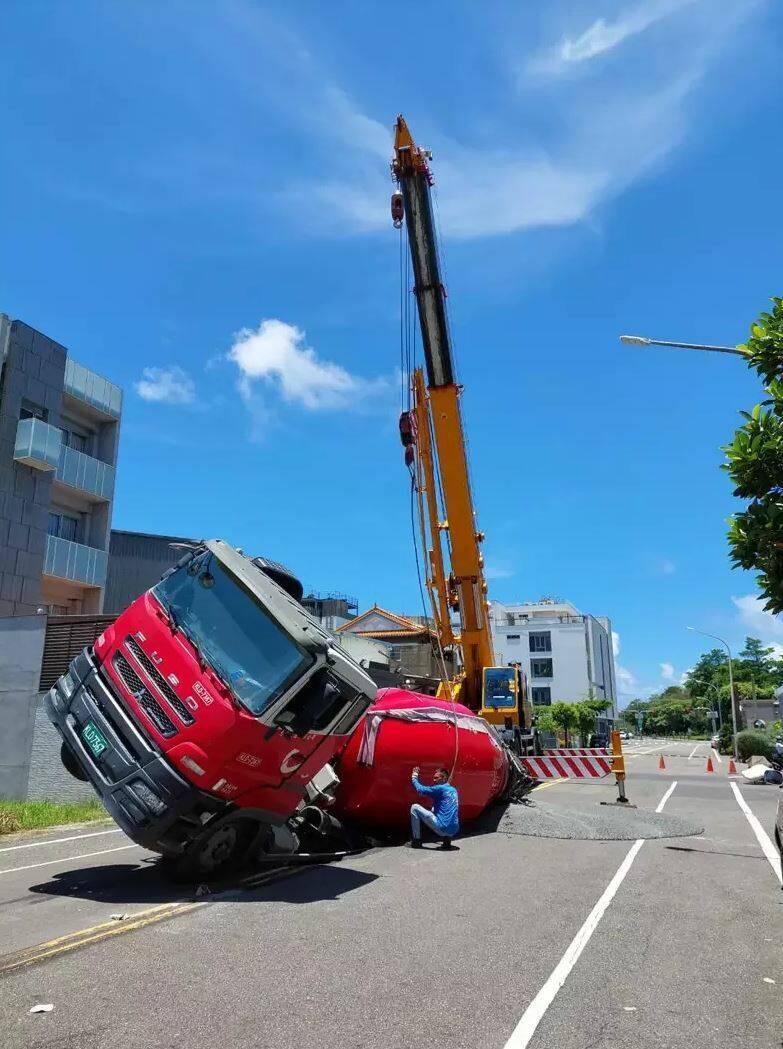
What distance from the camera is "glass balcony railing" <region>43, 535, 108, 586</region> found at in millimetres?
22797

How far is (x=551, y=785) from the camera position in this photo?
2172 centimetres

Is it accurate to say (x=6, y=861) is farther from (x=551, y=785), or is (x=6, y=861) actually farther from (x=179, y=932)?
(x=551, y=785)

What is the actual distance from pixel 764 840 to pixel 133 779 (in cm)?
1003

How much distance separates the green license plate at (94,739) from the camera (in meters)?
7.52

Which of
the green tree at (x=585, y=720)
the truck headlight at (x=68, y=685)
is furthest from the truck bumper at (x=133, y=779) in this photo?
the green tree at (x=585, y=720)

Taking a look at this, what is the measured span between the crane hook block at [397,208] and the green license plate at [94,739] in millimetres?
14567

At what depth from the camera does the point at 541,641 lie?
89.6 m

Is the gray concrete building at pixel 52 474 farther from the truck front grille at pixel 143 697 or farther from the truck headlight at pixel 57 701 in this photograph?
the truck front grille at pixel 143 697

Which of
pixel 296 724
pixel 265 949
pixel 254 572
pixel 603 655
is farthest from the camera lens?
pixel 603 655

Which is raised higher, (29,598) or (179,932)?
(29,598)

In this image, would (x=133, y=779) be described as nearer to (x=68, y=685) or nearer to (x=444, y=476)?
(x=68, y=685)

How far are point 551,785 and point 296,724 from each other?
53.5 feet

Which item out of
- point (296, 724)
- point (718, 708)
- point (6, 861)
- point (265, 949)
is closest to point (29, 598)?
point (6, 861)

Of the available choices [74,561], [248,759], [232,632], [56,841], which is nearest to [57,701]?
[232,632]
